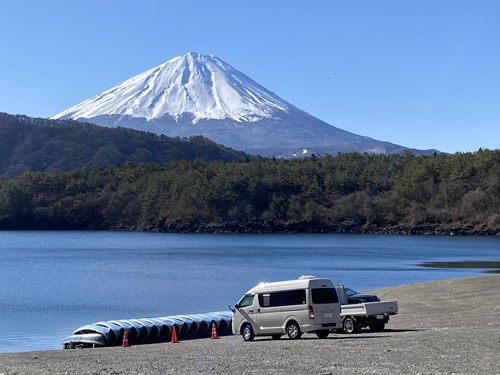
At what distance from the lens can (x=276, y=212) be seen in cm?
14888

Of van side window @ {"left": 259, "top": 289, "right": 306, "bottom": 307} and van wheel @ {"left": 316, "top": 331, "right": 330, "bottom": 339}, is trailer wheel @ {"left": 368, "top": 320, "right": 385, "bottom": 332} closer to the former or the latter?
van wheel @ {"left": 316, "top": 331, "right": 330, "bottom": 339}

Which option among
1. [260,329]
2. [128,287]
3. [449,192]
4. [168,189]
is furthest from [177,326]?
[168,189]

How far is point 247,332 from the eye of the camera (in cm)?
2423

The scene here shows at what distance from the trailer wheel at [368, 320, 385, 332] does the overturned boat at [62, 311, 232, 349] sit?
5.38m

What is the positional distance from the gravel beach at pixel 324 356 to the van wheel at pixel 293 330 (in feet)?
0.57

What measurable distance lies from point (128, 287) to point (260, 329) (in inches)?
1218

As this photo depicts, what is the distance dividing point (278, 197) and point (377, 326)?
12421 centimetres

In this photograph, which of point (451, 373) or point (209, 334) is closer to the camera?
point (451, 373)

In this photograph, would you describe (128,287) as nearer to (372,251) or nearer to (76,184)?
(372,251)

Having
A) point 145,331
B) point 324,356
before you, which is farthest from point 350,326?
point 145,331

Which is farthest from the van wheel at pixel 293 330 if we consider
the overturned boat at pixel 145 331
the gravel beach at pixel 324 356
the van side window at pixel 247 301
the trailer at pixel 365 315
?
the overturned boat at pixel 145 331

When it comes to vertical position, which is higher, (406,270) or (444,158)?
(444,158)

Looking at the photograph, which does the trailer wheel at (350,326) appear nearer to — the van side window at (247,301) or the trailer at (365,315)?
the trailer at (365,315)

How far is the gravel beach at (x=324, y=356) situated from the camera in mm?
17062
